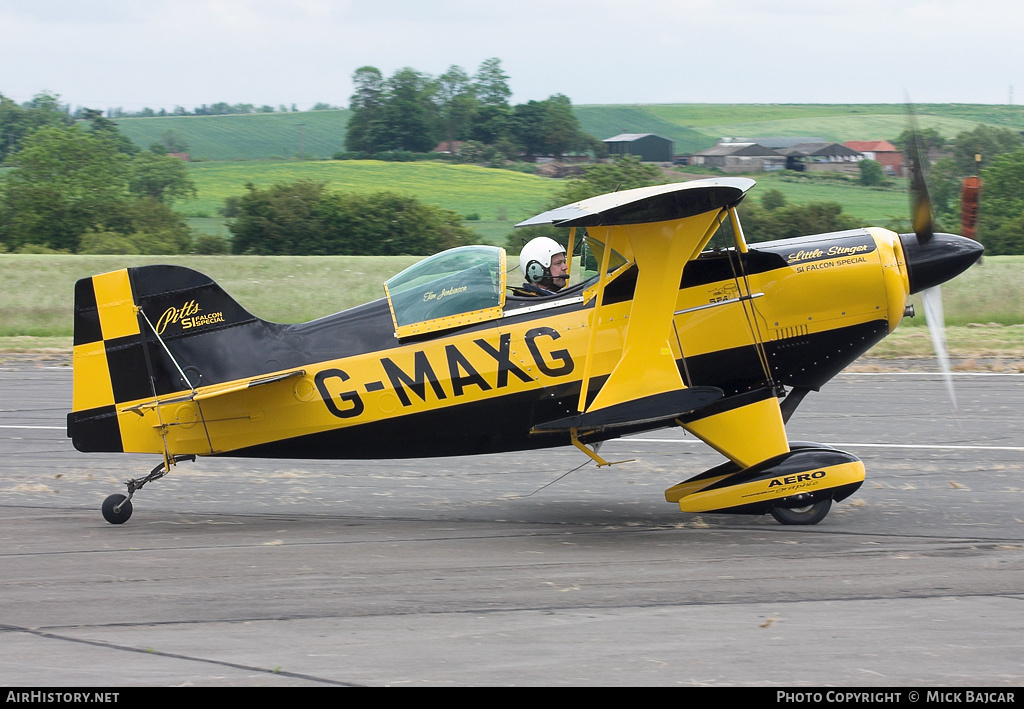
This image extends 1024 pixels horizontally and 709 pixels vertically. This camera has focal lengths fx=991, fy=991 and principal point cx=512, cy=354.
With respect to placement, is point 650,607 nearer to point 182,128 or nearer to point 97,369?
point 97,369

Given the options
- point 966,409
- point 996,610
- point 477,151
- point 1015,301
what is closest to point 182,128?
point 477,151

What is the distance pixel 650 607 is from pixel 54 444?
29.9ft

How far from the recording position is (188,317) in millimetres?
8797

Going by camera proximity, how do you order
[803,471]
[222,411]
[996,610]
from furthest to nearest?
[222,411], [803,471], [996,610]

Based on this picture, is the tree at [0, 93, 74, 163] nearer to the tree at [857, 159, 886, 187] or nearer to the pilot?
the tree at [857, 159, 886, 187]

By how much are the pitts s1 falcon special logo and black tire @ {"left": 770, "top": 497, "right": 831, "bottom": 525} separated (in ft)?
16.8

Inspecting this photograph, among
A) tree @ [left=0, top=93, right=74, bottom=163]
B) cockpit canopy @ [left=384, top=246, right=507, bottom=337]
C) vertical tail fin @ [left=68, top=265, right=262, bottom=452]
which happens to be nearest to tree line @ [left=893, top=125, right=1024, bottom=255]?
cockpit canopy @ [left=384, top=246, right=507, bottom=337]

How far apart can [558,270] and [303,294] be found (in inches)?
676

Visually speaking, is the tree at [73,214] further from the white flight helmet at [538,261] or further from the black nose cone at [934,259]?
the black nose cone at [934,259]

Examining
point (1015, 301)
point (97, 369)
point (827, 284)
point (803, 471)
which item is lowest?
point (1015, 301)

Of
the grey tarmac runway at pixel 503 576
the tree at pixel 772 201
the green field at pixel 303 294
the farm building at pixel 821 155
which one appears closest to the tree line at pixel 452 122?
the farm building at pixel 821 155

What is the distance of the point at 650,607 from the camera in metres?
6.31

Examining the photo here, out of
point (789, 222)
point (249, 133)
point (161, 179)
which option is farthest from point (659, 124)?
point (789, 222)

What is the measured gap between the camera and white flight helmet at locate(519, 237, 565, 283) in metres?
8.85
